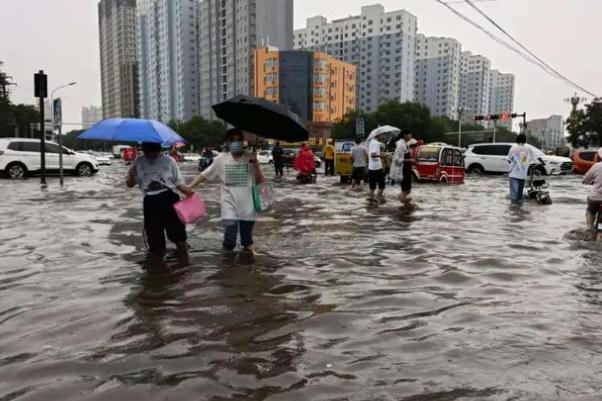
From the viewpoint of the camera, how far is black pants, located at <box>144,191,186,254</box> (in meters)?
6.54

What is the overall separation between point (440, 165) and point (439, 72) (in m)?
101

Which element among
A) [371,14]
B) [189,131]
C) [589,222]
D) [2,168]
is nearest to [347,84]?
[371,14]

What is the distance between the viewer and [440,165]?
66.0 feet

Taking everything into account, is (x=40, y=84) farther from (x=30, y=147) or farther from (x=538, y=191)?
(x=538, y=191)

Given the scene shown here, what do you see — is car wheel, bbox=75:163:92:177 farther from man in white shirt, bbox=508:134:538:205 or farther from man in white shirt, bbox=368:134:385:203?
man in white shirt, bbox=508:134:538:205

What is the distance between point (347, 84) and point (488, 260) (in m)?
108

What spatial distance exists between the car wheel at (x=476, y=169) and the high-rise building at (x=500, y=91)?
3829 inches

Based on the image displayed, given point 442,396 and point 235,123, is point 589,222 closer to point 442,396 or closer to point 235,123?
point 235,123

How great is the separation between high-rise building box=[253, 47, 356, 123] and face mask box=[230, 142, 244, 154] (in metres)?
91.1

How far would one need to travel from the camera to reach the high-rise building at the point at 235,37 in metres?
105

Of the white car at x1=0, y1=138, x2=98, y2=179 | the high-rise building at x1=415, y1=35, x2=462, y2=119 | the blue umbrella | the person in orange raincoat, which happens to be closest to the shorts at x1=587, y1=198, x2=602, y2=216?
the blue umbrella

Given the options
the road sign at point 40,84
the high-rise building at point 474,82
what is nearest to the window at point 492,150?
the road sign at point 40,84

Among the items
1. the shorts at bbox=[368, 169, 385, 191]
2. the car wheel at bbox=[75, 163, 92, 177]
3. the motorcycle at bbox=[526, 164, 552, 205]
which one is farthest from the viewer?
the car wheel at bbox=[75, 163, 92, 177]

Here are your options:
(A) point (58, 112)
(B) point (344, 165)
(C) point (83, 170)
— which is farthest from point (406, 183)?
(C) point (83, 170)
